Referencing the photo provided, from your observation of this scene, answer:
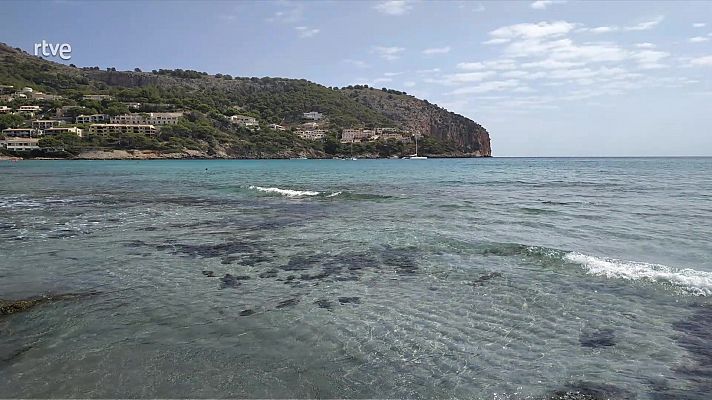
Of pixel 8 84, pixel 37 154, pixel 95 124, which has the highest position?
pixel 8 84

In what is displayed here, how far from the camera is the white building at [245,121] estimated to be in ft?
566

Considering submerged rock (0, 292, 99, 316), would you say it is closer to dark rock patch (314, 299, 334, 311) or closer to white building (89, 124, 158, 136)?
dark rock patch (314, 299, 334, 311)

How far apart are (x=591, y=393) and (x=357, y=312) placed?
3689 mm

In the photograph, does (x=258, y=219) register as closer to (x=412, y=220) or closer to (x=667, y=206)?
(x=412, y=220)

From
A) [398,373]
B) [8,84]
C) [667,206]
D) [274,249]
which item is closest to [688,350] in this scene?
[398,373]

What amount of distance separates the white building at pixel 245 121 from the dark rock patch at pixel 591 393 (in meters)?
174

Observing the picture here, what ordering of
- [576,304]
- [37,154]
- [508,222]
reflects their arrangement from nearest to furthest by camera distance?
1. [576,304]
2. [508,222]
3. [37,154]

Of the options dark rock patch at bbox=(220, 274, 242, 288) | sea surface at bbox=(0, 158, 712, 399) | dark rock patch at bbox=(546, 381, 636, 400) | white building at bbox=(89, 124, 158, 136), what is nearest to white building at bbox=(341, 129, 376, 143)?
white building at bbox=(89, 124, 158, 136)

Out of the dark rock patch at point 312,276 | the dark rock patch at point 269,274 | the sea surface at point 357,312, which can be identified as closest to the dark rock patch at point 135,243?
the sea surface at point 357,312

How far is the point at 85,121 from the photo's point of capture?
14875cm

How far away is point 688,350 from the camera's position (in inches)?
245

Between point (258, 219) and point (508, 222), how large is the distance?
1000 centimetres

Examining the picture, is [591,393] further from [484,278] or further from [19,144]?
[19,144]

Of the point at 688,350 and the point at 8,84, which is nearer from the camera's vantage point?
the point at 688,350
